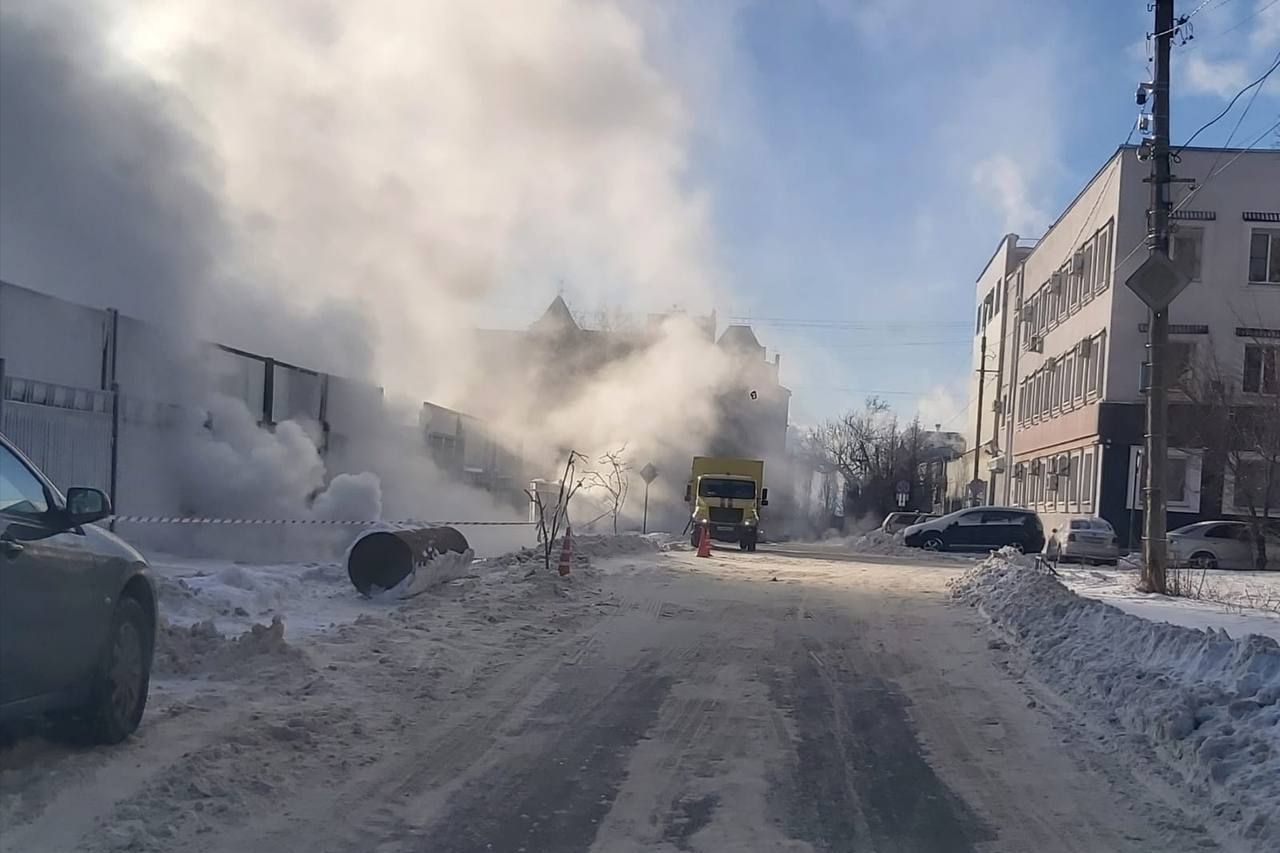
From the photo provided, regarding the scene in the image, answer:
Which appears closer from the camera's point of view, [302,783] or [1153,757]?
[302,783]

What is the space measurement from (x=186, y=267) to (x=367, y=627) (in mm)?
12035

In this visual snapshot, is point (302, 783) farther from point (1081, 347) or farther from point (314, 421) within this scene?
point (1081, 347)

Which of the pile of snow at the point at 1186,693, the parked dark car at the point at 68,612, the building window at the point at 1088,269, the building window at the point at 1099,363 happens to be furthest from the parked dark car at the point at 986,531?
the parked dark car at the point at 68,612

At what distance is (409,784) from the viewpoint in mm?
5871

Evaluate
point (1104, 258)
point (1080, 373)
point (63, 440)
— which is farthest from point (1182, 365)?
point (63, 440)

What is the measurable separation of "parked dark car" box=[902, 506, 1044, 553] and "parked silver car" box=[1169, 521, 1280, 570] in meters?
5.52

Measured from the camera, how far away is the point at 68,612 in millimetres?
5660

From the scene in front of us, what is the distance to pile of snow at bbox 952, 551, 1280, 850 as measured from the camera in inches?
226

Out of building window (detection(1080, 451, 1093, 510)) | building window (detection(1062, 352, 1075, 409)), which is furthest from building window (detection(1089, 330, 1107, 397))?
building window (detection(1062, 352, 1075, 409))

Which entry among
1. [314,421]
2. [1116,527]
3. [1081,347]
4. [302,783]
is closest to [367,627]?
[302,783]

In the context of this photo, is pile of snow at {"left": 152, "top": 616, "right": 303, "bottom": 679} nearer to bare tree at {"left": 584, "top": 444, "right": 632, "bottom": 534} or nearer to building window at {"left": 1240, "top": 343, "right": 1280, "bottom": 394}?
building window at {"left": 1240, "top": 343, "right": 1280, "bottom": 394}

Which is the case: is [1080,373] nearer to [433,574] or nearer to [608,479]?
[608,479]

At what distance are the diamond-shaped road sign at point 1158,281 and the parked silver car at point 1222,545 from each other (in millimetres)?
14234

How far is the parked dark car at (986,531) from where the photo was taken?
3444 cm
